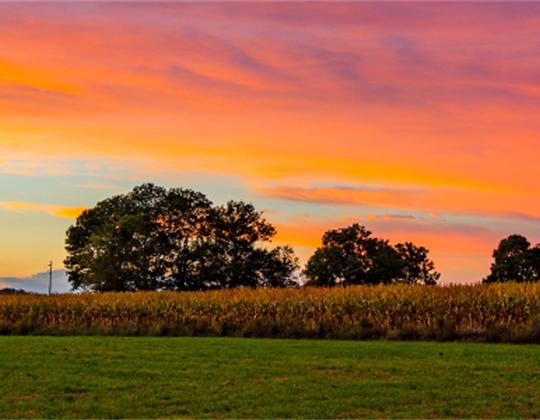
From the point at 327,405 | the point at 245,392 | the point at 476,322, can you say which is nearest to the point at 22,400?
the point at 245,392

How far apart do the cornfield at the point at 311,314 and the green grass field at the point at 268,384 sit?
803 cm

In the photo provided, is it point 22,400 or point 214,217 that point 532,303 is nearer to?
point 22,400

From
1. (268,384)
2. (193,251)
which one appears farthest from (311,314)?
(193,251)

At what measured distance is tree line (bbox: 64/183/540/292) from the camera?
199 ft

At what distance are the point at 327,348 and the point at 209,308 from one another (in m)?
13.7

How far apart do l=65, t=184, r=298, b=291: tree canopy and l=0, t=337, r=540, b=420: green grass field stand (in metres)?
40.7

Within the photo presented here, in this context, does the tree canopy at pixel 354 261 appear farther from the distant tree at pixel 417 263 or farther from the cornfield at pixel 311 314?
the cornfield at pixel 311 314

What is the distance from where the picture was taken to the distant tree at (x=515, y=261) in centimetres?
6375

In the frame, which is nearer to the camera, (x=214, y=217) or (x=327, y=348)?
→ (x=327, y=348)

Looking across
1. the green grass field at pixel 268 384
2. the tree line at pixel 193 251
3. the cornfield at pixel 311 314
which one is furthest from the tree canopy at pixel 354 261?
the green grass field at pixel 268 384

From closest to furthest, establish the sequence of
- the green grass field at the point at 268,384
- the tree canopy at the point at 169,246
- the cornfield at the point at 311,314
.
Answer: the green grass field at the point at 268,384 < the cornfield at the point at 311,314 < the tree canopy at the point at 169,246

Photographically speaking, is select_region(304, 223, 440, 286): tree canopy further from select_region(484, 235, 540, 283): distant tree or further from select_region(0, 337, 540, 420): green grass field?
Result: select_region(0, 337, 540, 420): green grass field

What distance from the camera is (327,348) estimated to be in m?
21.3

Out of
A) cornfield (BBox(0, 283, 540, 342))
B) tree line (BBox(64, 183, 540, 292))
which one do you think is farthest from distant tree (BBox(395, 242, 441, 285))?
cornfield (BBox(0, 283, 540, 342))
